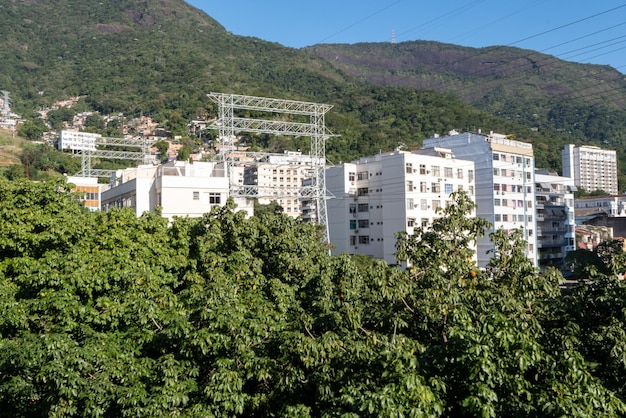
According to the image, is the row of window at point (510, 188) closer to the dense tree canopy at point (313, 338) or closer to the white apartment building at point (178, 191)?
the white apartment building at point (178, 191)

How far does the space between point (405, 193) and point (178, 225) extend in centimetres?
2778

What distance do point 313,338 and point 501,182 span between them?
4088cm

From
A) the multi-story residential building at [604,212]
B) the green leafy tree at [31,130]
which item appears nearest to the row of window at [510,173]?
the multi-story residential building at [604,212]

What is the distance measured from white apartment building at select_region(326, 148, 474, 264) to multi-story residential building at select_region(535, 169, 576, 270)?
1012cm

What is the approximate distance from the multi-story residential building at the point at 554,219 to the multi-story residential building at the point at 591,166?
157ft

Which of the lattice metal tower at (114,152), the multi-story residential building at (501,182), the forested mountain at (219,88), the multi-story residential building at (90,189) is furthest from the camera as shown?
the forested mountain at (219,88)

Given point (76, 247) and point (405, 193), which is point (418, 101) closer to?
point (405, 193)

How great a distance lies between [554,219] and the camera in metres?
53.0

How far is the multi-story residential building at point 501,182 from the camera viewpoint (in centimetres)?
4547

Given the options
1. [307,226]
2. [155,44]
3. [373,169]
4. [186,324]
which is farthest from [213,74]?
[186,324]

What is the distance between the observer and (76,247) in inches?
548

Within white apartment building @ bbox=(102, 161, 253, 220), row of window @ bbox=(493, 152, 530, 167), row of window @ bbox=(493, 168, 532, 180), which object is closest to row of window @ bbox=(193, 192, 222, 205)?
white apartment building @ bbox=(102, 161, 253, 220)

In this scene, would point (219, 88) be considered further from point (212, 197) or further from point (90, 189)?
point (212, 197)

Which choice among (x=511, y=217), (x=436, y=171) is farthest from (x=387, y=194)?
(x=511, y=217)
